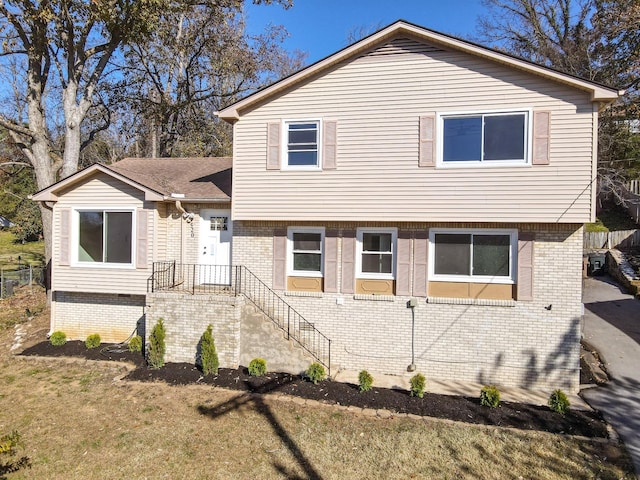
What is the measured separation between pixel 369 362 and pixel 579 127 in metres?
7.39

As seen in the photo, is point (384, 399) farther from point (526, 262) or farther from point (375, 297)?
point (526, 262)

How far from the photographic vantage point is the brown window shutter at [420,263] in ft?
31.6

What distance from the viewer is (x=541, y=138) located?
864 centimetres

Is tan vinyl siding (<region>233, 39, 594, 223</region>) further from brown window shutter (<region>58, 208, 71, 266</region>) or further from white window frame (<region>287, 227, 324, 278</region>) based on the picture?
brown window shutter (<region>58, 208, 71, 266</region>)

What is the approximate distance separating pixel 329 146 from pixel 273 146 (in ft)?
4.96

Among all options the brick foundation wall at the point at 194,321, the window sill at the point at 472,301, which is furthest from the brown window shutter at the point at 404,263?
the brick foundation wall at the point at 194,321

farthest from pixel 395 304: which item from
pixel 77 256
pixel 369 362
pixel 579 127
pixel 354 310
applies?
pixel 77 256

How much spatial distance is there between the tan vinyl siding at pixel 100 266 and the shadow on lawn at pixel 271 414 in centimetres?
431

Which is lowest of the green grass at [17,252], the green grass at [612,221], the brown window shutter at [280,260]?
the green grass at [17,252]

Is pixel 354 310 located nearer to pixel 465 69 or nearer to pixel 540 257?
Answer: pixel 540 257

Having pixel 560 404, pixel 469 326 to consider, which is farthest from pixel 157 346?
pixel 560 404

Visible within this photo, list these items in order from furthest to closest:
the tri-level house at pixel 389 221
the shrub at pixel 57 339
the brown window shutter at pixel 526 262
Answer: the shrub at pixel 57 339, the brown window shutter at pixel 526 262, the tri-level house at pixel 389 221

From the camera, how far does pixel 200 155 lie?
22094 mm

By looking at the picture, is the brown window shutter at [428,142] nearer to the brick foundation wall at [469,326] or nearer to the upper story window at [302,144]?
the brick foundation wall at [469,326]
